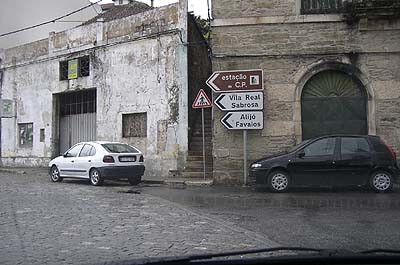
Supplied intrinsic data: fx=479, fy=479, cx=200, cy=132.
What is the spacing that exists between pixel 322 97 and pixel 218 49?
12.2 ft

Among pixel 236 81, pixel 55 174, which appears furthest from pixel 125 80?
pixel 236 81

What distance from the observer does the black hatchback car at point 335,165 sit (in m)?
12.9

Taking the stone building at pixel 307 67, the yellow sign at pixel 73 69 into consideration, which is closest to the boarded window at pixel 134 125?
the yellow sign at pixel 73 69

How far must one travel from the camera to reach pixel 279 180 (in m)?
Result: 13.1

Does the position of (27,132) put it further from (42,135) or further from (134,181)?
(134,181)

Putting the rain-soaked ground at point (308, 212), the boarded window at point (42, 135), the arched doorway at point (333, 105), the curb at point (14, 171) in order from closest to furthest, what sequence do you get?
1. the rain-soaked ground at point (308, 212)
2. the arched doorway at point (333, 105)
3. the curb at point (14, 171)
4. the boarded window at point (42, 135)

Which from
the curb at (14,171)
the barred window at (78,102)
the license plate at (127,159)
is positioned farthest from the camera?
the barred window at (78,102)

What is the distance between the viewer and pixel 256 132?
15.3 metres

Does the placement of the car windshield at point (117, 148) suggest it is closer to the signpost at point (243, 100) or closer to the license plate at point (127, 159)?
the license plate at point (127, 159)

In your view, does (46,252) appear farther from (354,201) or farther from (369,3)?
(369,3)

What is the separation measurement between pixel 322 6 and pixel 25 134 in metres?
16.9

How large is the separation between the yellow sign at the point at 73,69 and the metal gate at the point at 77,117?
86 centimetres

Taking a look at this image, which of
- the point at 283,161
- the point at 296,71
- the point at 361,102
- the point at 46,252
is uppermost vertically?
the point at 296,71

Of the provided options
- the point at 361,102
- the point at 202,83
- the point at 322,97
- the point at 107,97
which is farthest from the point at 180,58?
the point at 361,102
